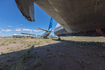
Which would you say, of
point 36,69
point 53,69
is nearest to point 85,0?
point 53,69

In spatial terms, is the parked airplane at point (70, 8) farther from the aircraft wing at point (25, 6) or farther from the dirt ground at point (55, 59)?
the dirt ground at point (55, 59)

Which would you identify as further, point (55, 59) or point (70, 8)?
point (70, 8)

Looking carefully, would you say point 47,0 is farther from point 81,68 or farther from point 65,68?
point 81,68

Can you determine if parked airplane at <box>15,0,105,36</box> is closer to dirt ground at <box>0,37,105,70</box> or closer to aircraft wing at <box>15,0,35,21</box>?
aircraft wing at <box>15,0,35,21</box>

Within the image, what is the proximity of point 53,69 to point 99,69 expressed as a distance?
1.87m

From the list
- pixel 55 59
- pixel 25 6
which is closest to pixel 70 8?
pixel 25 6

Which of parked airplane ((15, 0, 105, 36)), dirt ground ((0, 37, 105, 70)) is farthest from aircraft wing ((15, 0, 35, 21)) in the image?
dirt ground ((0, 37, 105, 70))

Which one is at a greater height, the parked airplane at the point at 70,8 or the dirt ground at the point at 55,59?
the parked airplane at the point at 70,8

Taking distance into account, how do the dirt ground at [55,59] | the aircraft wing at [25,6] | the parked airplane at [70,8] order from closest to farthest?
the dirt ground at [55,59] → the aircraft wing at [25,6] → the parked airplane at [70,8]

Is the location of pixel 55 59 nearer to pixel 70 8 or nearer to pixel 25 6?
pixel 25 6

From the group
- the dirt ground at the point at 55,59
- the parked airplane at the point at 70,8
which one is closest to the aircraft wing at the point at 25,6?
the parked airplane at the point at 70,8

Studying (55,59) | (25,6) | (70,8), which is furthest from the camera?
(70,8)

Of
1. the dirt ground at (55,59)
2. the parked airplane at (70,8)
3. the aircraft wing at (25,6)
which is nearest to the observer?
the dirt ground at (55,59)

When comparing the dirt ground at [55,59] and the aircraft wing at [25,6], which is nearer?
the dirt ground at [55,59]
